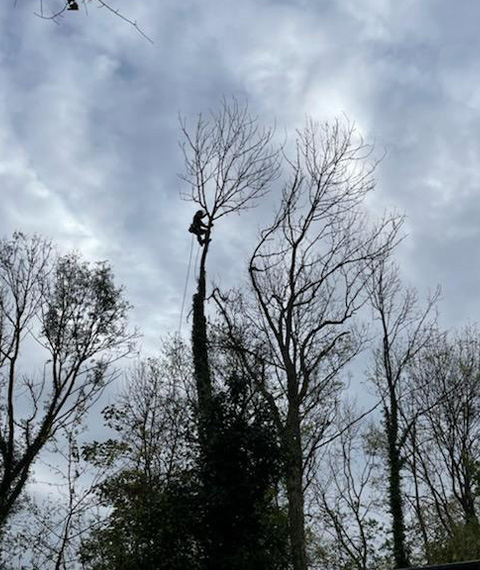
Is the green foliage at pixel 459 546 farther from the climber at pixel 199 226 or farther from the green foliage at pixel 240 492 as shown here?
the climber at pixel 199 226

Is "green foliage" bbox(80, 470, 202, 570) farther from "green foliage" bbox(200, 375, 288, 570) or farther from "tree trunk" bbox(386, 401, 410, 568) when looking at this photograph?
"tree trunk" bbox(386, 401, 410, 568)

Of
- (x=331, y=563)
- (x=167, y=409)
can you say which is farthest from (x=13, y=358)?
(x=331, y=563)

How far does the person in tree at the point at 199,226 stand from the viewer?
15039mm

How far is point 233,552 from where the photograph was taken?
9625 mm

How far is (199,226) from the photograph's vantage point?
15.1m

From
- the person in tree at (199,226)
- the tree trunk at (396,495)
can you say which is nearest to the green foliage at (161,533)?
the person in tree at (199,226)

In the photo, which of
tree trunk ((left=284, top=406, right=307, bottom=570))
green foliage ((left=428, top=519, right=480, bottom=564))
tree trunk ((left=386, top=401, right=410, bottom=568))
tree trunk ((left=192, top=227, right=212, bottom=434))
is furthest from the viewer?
tree trunk ((left=386, top=401, right=410, bottom=568))

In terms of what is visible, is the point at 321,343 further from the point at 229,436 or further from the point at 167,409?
the point at 229,436

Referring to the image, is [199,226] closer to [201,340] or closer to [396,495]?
[201,340]

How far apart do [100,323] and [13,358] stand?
224 cm

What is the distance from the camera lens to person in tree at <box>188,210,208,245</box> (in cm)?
1504

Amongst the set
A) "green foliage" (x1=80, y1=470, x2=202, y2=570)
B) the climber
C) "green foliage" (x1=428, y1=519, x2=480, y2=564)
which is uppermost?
the climber

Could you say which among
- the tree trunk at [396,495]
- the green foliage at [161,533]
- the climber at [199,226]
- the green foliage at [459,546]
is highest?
the climber at [199,226]

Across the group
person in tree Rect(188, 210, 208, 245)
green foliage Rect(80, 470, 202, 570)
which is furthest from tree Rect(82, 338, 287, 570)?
person in tree Rect(188, 210, 208, 245)
